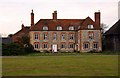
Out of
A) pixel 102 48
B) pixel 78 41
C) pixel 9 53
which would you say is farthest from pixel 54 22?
pixel 9 53

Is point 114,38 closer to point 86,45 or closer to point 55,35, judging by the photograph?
point 86,45

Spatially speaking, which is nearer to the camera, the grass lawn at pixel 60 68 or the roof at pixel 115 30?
the grass lawn at pixel 60 68

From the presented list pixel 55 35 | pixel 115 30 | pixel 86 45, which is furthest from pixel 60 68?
pixel 55 35

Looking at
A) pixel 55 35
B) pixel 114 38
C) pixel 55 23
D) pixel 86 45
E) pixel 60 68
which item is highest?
pixel 55 23

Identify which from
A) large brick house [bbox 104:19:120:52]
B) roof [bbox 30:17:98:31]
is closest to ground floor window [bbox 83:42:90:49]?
large brick house [bbox 104:19:120:52]

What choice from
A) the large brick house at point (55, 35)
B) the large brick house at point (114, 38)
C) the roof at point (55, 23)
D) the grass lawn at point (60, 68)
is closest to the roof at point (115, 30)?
the large brick house at point (114, 38)

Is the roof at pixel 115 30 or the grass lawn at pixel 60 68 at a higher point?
the roof at pixel 115 30

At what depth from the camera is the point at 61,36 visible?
78188 mm

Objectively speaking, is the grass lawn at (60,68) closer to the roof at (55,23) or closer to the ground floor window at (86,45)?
the ground floor window at (86,45)

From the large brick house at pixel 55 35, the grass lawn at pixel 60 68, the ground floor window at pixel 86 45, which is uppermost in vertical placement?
the large brick house at pixel 55 35

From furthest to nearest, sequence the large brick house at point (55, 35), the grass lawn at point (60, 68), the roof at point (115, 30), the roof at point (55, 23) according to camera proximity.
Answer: the roof at point (55, 23)
the large brick house at point (55, 35)
the roof at point (115, 30)
the grass lawn at point (60, 68)

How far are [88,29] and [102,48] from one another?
233 inches

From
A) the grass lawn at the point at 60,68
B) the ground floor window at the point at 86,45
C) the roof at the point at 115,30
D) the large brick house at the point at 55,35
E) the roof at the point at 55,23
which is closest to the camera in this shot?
the grass lawn at the point at 60,68

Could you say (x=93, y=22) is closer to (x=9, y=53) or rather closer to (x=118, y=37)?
(x=118, y=37)
